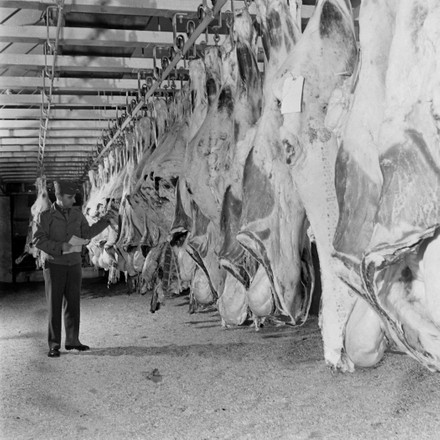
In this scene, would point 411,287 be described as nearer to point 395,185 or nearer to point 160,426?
point 395,185

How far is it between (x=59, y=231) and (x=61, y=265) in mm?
471

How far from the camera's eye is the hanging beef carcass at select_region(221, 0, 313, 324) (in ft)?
10.2

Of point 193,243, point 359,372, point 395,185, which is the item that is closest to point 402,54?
point 395,185

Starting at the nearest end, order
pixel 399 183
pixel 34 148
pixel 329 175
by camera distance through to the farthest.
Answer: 1. pixel 399 183
2. pixel 329 175
3. pixel 34 148

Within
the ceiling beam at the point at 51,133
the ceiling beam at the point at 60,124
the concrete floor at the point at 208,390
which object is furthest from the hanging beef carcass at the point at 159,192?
the ceiling beam at the point at 51,133

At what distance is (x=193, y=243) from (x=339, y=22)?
2.09 m

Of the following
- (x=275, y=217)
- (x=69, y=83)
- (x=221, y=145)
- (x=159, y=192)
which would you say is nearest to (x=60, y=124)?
(x=69, y=83)

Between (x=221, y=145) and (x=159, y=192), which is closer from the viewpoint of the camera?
(x=221, y=145)

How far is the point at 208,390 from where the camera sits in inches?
235

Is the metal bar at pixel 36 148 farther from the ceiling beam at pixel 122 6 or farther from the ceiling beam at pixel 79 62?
the ceiling beam at pixel 122 6

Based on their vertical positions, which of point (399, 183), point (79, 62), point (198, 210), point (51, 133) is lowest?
point (51, 133)

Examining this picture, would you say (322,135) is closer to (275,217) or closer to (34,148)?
(275,217)

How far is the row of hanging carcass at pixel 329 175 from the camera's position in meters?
1.89

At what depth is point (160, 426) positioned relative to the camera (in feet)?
16.6
